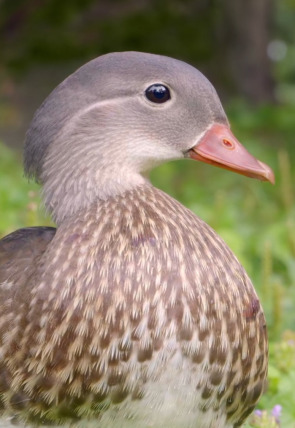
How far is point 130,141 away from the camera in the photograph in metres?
2.53

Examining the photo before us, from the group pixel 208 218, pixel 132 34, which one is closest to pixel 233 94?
pixel 132 34

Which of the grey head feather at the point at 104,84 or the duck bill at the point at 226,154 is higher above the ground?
the grey head feather at the point at 104,84

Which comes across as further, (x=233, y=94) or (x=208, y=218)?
(x=233, y=94)

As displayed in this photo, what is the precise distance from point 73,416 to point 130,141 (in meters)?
0.75

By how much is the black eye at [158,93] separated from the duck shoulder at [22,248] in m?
0.47

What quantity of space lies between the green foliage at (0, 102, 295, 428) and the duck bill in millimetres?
719

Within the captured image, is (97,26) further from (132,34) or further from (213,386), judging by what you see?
(213,386)

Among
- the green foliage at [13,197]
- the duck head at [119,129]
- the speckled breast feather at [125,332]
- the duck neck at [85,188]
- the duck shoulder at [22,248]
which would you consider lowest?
the speckled breast feather at [125,332]

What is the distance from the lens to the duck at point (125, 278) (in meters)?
2.25

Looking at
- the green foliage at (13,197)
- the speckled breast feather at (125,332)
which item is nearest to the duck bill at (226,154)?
the speckled breast feather at (125,332)

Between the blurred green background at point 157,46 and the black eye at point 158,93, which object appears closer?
the black eye at point 158,93

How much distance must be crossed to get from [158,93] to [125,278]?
55 cm

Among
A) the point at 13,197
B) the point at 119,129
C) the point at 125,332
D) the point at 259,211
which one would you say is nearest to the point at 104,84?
the point at 119,129

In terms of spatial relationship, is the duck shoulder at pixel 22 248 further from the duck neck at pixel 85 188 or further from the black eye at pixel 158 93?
the black eye at pixel 158 93
